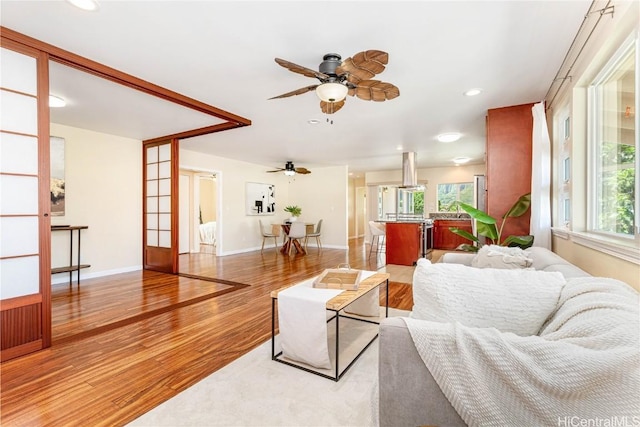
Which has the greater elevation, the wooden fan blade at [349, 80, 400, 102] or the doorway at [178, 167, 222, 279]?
the wooden fan blade at [349, 80, 400, 102]

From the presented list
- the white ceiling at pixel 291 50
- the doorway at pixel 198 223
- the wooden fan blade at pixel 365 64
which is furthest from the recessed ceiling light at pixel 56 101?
the wooden fan blade at pixel 365 64

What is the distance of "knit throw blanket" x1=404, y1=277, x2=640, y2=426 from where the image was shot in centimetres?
74

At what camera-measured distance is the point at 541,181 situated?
3.01 m

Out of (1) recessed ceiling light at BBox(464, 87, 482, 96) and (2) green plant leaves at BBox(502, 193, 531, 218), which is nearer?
(1) recessed ceiling light at BBox(464, 87, 482, 96)

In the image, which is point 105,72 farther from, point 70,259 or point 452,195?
point 452,195

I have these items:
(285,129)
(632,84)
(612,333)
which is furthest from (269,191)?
(612,333)

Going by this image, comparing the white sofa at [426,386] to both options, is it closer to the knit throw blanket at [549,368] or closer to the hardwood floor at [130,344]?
the knit throw blanket at [549,368]

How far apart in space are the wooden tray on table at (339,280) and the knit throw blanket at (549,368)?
118cm

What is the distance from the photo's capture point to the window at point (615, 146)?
5.72ft

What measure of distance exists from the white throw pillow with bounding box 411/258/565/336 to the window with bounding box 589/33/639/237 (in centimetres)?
75

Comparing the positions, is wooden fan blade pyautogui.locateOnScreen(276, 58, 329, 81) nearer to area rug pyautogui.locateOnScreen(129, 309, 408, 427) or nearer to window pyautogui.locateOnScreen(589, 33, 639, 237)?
window pyautogui.locateOnScreen(589, 33, 639, 237)

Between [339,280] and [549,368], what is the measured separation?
1598 millimetres

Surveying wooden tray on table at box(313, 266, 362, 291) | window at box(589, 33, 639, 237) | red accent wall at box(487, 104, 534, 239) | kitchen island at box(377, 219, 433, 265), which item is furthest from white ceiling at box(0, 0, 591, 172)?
kitchen island at box(377, 219, 433, 265)

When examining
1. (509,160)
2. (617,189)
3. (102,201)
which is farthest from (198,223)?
(617,189)
